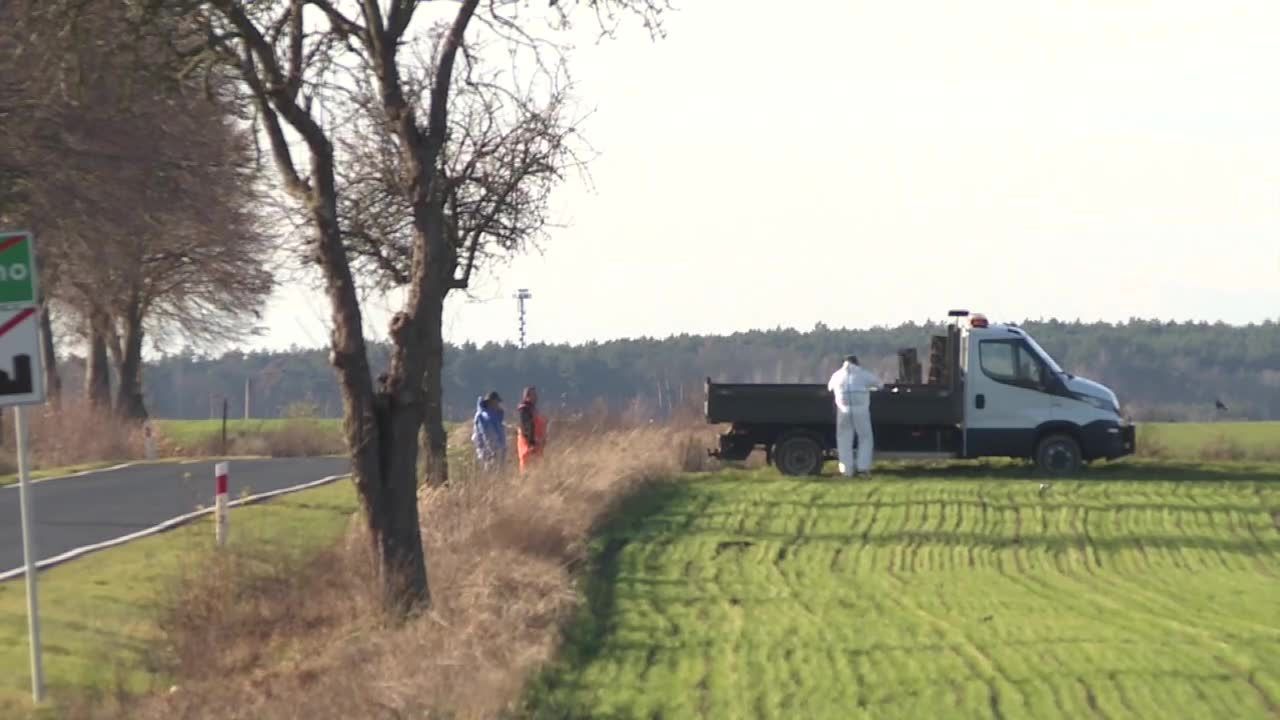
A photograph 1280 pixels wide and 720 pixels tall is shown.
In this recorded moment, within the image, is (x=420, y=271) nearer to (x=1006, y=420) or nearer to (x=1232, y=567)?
(x=1232, y=567)

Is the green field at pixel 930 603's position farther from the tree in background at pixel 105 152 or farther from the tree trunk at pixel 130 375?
the tree trunk at pixel 130 375

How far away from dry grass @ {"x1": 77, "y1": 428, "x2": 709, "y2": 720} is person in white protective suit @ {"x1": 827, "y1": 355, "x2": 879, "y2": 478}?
8.35 meters

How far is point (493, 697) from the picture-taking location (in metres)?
11.5

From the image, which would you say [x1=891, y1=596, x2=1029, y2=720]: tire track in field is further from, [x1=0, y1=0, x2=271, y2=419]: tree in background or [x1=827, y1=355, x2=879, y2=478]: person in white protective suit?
[x1=827, y1=355, x2=879, y2=478]: person in white protective suit

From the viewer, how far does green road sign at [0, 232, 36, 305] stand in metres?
13.5

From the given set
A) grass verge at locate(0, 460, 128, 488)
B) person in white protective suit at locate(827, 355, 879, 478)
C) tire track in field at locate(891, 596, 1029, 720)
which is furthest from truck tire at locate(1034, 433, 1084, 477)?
grass verge at locate(0, 460, 128, 488)

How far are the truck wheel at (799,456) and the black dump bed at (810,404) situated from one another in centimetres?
29

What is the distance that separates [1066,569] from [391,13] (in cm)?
911

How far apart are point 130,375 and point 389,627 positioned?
3895 centimetres

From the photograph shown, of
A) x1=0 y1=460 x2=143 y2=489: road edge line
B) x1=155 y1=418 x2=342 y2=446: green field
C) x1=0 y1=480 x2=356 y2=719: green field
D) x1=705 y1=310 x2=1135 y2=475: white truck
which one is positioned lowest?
x1=0 y1=480 x2=356 y2=719: green field

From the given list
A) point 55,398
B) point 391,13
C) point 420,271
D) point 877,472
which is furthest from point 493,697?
point 55,398

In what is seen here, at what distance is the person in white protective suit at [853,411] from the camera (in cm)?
2939

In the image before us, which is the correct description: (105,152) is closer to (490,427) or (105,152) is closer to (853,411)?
(490,427)

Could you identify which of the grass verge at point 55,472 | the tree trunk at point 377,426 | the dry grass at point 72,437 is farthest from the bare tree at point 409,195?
the dry grass at point 72,437
